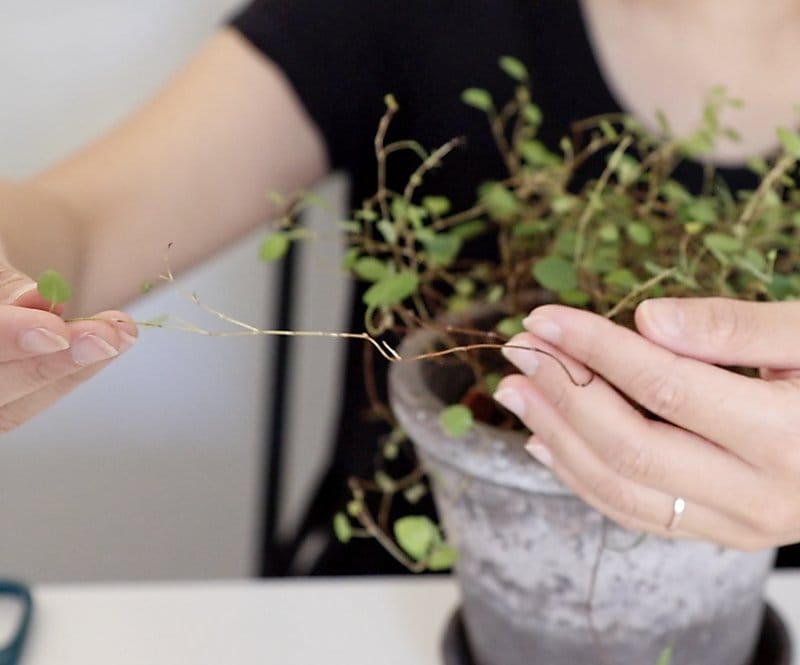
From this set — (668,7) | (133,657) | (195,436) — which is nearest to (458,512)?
(133,657)

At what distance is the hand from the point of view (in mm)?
319

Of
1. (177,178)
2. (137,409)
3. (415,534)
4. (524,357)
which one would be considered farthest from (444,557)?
(137,409)

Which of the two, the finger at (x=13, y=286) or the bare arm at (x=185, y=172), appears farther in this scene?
the bare arm at (x=185, y=172)

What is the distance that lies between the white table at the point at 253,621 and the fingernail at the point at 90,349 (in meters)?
0.28

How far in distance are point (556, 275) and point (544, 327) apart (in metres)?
0.06

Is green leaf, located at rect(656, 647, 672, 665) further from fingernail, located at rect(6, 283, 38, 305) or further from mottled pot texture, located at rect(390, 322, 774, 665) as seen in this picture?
fingernail, located at rect(6, 283, 38, 305)

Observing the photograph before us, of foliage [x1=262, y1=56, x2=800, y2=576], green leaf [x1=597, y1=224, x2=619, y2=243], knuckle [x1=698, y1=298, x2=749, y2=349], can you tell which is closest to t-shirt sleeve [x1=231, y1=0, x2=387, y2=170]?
foliage [x1=262, y1=56, x2=800, y2=576]

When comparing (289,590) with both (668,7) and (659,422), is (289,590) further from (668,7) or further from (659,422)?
(668,7)

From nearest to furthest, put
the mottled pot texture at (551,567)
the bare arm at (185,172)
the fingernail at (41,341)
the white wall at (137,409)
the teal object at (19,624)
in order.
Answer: the fingernail at (41,341) < the mottled pot texture at (551,567) < the teal object at (19,624) < the bare arm at (185,172) < the white wall at (137,409)

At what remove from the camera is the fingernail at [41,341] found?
0.26m

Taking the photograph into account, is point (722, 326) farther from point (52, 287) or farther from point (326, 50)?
point (326, 50)

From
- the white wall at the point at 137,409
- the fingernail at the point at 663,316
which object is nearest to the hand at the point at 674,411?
the fingernail at the point at 663,316

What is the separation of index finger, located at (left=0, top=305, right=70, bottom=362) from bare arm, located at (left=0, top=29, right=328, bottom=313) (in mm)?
296

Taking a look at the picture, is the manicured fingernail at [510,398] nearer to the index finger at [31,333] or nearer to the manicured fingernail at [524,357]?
the manicured fingernail at [524,357]
